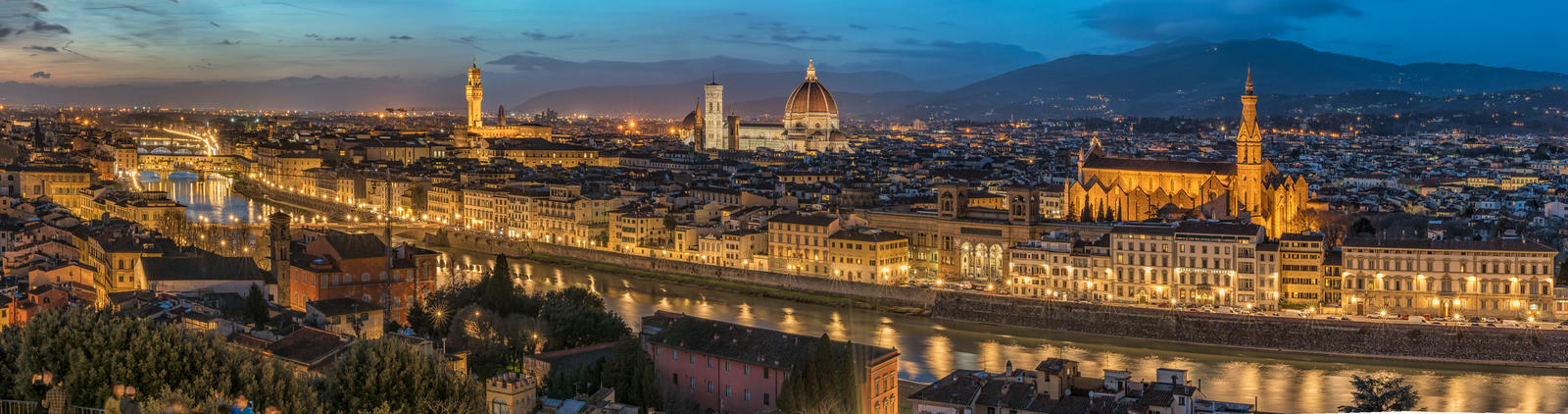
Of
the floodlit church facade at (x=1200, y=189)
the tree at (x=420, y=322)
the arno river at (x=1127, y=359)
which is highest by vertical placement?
the floodlit church facade at (x=1200, y=189)

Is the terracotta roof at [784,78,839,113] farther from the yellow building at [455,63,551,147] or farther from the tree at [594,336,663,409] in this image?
the tree at [594,336,663,409]

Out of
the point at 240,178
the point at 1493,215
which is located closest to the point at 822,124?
the point at 240,178

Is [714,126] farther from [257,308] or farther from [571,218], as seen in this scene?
[257,308]

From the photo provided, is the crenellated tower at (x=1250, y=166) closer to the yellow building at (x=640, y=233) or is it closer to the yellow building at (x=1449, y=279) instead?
the yellow building at (x=1449, y=279)

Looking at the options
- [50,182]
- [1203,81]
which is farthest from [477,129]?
[1203,81]

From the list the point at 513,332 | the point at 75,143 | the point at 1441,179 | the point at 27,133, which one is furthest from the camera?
the point at 27,133

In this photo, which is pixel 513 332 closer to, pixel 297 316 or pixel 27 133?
pixel 297 316

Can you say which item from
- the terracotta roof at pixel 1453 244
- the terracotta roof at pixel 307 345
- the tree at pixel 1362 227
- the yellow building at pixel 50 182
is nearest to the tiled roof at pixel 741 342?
the terracotta roof at pixel 307 345
